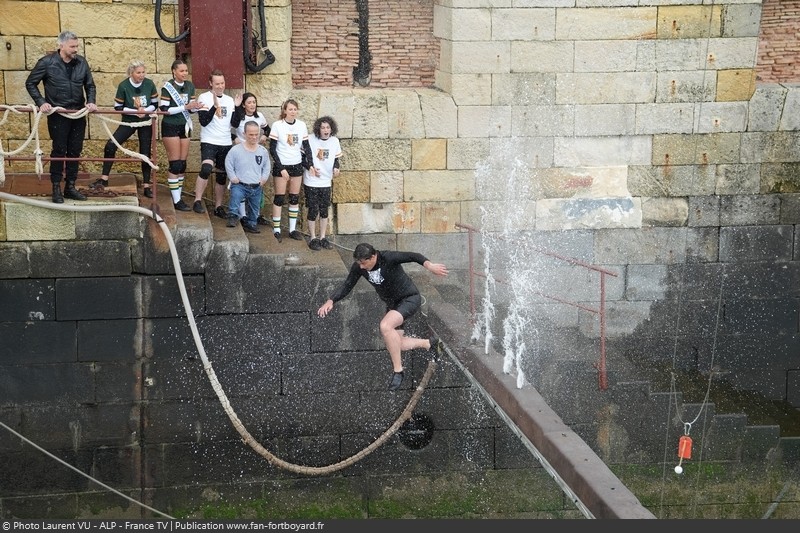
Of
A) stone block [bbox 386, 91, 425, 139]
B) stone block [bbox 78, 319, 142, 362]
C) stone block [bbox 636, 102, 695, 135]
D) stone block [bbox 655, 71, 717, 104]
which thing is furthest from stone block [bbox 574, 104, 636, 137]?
stone block [bbox 78, 319, 142, 362]

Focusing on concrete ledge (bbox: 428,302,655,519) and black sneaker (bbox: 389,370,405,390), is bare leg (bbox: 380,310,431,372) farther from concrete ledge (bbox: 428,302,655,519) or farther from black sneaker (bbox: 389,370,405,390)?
concrete ledge (bbox: 428,302,655,519)

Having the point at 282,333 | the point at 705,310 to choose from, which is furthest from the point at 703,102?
the point at 282,333

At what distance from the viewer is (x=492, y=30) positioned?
1402 centimetres

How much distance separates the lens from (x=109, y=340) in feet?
40.0

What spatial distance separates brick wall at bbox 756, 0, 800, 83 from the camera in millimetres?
14727

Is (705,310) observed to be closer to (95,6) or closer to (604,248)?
(604,248)

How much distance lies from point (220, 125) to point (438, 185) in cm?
251

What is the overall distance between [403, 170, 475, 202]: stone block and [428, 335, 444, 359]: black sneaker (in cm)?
211

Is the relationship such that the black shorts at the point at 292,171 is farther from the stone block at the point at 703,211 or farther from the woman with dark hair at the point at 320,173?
the stone block at the point at 703,211

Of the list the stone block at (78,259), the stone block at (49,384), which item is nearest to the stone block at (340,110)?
the stone block at (78,259)

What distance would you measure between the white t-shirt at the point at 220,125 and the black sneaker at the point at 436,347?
9.26 ft

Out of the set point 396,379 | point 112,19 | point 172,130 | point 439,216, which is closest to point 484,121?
point 439,216

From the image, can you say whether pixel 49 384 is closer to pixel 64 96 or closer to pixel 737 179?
pixel 64 96

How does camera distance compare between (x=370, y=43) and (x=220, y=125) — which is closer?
(x=220, y=125)
